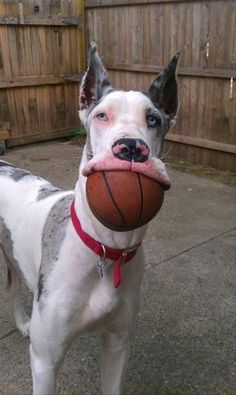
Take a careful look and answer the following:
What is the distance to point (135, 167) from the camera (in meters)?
1.51

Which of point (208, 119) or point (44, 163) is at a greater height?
point (208, 119)

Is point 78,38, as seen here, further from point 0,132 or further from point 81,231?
point 81,231

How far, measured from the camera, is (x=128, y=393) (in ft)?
8.70

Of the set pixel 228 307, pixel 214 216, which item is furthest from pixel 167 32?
pixel 228 307

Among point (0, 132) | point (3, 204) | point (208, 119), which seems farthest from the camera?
point (0, 132)

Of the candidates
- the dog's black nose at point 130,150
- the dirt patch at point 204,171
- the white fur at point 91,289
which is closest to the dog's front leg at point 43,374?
the white fur at point 91,289

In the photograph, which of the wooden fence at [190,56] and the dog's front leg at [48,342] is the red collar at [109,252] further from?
the wooden fence at [190,56]

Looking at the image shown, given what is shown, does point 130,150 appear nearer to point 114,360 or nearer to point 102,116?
point 102,116

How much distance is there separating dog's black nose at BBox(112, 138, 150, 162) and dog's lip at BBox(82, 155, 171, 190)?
0.05ft

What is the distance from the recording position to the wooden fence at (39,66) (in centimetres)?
746

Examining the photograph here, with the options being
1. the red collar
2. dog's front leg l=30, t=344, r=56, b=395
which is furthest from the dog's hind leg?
the red collar

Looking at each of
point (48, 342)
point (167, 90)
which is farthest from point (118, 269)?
point (167, 90)

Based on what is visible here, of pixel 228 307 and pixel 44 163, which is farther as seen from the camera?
pixel 44 163

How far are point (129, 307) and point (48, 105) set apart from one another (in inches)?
261
